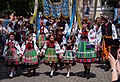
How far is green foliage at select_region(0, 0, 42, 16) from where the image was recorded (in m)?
25.3

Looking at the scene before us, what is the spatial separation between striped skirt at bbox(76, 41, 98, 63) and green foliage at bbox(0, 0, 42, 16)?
1672 centimetres

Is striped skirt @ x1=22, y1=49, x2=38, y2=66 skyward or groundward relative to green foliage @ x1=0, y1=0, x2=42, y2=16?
skyward

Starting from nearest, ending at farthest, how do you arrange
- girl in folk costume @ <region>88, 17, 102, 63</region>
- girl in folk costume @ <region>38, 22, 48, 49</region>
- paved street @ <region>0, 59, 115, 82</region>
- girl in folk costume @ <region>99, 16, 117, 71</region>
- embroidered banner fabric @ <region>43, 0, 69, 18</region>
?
paved street @ <region>0, 59, 115, 82</region>, girl in folk costume @ <region>88, 17, 102, 63</region>, girl in folk costume @ <region>99, 16, 117, 71</region>, girl in folk costume @ <region>38, 22, 48, 49</region>, embroidered banner fabric @ <region>43, 0, 69, 18</region>

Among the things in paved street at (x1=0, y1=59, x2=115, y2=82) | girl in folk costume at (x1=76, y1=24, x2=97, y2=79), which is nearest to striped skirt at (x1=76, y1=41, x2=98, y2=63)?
girl in folk costume at (x1=76, y1=24, x2=97, y2=79)

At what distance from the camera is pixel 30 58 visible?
8.58 meters

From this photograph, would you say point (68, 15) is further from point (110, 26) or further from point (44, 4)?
point (110, 26)

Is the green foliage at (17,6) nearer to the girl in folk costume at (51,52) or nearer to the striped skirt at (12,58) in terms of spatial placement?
the striped skirt at (12,58)

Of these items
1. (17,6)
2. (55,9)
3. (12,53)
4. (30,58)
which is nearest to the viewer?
(30,58)

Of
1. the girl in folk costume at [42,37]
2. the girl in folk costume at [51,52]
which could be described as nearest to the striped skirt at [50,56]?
the girl in folk costume at [51,52]

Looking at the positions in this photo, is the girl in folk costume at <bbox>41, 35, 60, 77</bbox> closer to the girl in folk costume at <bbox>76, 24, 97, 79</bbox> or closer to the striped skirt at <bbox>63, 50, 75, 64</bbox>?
the striped skirt at <bbox>63, 50, 75, 64</bbox>

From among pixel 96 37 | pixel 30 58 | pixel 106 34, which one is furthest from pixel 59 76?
pixel 106 34

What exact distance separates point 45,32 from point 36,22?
2.93ft

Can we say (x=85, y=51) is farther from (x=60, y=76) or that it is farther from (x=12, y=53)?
(x=12, y=53)

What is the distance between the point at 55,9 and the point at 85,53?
15.5 ft
